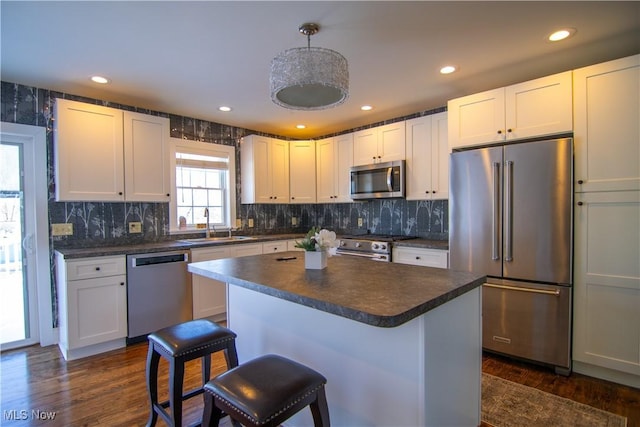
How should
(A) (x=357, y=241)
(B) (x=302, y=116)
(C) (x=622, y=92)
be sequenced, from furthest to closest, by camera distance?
(B) (x=302, y=116)
(A) (x=357, y=241)
(C) (x=622, y=92)

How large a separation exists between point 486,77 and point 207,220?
11.2 feet

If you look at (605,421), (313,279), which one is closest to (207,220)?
(313,279)

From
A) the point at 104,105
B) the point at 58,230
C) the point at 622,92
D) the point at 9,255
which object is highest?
the point at 104,105

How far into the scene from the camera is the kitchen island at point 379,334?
4.49ft

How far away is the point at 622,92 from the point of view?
7.51 feet

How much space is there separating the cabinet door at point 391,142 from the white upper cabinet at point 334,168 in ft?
1.58

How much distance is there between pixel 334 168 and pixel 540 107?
2.56 meters

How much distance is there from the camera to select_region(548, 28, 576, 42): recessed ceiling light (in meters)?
2.15

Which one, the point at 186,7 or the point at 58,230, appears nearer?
the point at 186,7

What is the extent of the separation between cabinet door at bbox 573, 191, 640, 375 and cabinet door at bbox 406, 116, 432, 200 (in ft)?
4.79

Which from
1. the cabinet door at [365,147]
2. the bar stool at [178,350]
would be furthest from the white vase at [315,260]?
the cabinet door at [365,147]

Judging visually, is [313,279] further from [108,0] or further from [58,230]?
[58,230]

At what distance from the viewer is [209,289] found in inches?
144

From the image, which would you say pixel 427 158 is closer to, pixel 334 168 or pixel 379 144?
pixel 379 144
